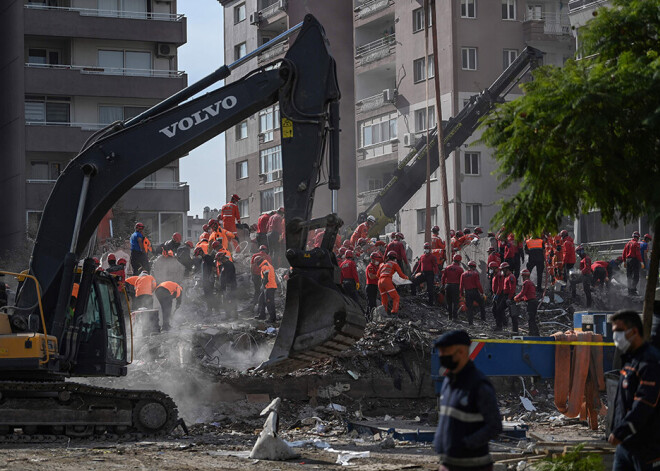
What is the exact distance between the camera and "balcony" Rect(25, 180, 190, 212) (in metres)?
47.0

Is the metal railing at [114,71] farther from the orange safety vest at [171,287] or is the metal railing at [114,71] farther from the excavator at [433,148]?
the orange safety vest at [171,287]

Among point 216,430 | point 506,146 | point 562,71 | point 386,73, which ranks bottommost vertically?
point 216,430

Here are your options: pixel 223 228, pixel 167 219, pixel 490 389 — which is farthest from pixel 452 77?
pixel 490 389

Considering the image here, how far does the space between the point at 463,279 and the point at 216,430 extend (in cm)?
938

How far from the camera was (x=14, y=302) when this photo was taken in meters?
15.9

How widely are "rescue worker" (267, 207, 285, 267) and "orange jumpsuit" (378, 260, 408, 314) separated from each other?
4.97m

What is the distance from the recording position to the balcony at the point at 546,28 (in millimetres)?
48812

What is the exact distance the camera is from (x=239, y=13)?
2611 inches

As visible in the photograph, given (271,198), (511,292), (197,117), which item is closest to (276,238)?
(511,292)

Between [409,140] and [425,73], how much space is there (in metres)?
3.71

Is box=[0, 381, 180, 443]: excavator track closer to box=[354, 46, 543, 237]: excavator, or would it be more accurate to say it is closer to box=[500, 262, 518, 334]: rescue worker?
box=[500, 262, 518, 334]: rescue worker

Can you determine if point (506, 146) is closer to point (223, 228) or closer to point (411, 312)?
point (411, 312)

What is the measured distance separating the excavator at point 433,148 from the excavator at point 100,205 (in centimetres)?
2158

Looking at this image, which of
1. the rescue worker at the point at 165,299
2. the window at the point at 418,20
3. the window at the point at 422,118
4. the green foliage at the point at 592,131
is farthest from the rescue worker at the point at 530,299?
the window at the point at 418,20
